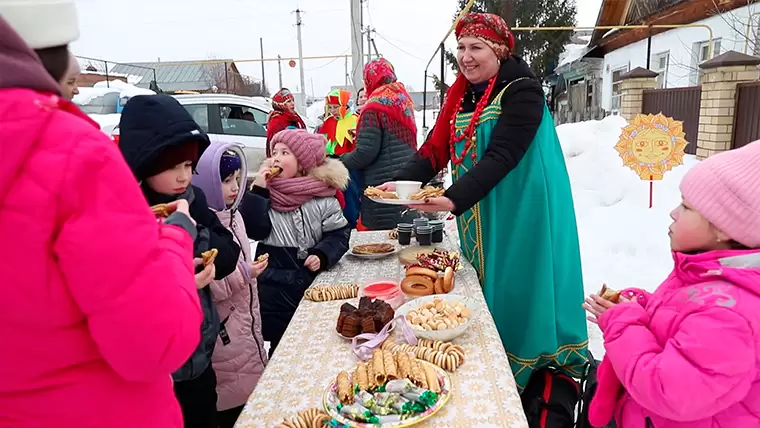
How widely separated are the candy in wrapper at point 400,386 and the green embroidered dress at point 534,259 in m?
1.20

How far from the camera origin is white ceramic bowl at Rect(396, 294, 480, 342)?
5.56ft

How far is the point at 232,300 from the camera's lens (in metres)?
2.13

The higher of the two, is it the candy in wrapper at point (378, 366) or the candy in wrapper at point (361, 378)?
the candy in wrapper at point (378, 366)

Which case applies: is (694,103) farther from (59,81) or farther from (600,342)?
(59,81)

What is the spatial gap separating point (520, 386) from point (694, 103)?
9621mm

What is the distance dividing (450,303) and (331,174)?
101 cm

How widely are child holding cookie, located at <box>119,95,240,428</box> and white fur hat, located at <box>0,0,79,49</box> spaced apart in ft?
2.21

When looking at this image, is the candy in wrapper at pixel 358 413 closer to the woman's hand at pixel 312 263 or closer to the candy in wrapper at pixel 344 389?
the candy in wrapper at pixel 344 389

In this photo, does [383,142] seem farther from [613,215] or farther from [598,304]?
[613,215]

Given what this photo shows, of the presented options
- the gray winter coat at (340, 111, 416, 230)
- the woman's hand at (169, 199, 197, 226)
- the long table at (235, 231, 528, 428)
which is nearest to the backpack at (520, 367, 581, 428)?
the long table at (235, 231, 528, 428)

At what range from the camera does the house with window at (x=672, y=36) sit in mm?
9836

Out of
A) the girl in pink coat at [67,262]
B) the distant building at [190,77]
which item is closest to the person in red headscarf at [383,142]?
the girl in pink coat at [67,262]

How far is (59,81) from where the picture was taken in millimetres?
928

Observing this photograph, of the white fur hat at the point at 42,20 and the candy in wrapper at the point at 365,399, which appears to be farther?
the candy in wrapper at the point at 365,399
